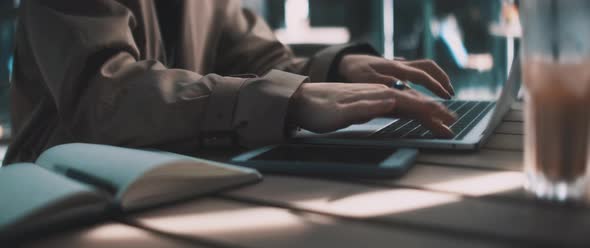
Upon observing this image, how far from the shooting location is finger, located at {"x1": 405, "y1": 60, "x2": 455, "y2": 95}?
3.53ft

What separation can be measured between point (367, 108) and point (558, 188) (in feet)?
0.99

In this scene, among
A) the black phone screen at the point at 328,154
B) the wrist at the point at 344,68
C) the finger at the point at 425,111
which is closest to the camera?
the black phone screen at the point at 328,154

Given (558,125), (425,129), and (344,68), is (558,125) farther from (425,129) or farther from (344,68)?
(344,68)

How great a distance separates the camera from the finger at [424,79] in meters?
1.01

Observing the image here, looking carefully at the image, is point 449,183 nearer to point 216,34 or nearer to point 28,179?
point 28,179

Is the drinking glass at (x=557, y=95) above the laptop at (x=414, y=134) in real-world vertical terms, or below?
above

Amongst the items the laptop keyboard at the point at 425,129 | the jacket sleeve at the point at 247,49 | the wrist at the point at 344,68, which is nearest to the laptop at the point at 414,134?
the laptop keyboard at the point at 425,129

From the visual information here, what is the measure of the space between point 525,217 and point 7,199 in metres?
0.42

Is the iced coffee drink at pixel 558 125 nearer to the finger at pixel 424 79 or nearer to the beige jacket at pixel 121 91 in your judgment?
the beige jacket at pixel 121 91

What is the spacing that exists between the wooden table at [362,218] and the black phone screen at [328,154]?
1.8 inches

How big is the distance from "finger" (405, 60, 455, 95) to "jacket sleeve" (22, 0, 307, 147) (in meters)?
0.39

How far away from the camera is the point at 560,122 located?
0.44 meters

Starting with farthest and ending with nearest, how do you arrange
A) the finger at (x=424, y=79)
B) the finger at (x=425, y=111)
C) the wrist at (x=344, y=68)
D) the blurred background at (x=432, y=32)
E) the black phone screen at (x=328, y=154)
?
the blurred background at (x=432, y=32), the wrist at (x=344, y=68), the finger at (x=424, y=79), the finger at (x=425, y=111), the black phone screen at (x=328, y=154)

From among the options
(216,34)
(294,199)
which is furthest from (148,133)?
(216,34)
